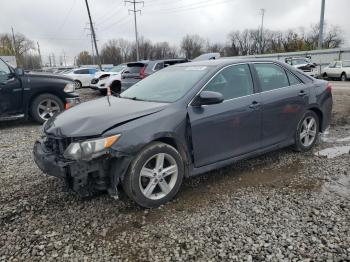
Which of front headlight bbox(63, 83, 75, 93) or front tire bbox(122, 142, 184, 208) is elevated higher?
front headlight bbox(63, 83, 75, 93)

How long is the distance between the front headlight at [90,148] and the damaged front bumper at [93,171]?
0.05 m

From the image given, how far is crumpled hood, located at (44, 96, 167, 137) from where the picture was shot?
3246 millimetres

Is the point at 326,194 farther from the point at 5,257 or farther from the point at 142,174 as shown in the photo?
the point at 5,257

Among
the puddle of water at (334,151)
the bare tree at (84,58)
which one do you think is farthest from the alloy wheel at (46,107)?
the bare tree at (84,58)

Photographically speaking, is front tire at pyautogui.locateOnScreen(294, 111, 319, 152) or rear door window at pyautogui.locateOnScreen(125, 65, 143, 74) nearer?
front tire at pyautogui.locateOnScreen(294, 111, 319, 152)

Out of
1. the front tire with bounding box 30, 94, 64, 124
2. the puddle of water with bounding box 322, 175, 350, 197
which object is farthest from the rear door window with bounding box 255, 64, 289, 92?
the front tire with bounding box 30, 94, 64, 124

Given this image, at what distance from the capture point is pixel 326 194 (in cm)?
372

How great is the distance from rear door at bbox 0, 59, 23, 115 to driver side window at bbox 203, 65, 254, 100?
553cm

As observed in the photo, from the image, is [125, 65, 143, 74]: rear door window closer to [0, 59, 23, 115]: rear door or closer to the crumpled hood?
[0, 59, 23, 115]: rear door

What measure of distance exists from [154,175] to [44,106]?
19.0ft

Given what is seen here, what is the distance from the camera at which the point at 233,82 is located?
13.8ft

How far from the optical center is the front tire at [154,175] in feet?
10.6

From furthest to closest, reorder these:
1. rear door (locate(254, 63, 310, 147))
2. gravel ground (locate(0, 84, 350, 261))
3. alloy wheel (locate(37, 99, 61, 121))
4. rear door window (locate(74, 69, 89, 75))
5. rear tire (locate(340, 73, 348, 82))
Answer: rear tire (locate(340, 73, 348, 82)) < rear door window (locate(74, 69, 89, 75)) < alloy wheel (locate(37, 99, 61, 121)) < rear door (locate(254, 63, 310, 147)) < gravel ground (locate(0, 84, 350, 261))

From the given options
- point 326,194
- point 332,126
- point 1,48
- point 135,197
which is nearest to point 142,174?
point 135,197
